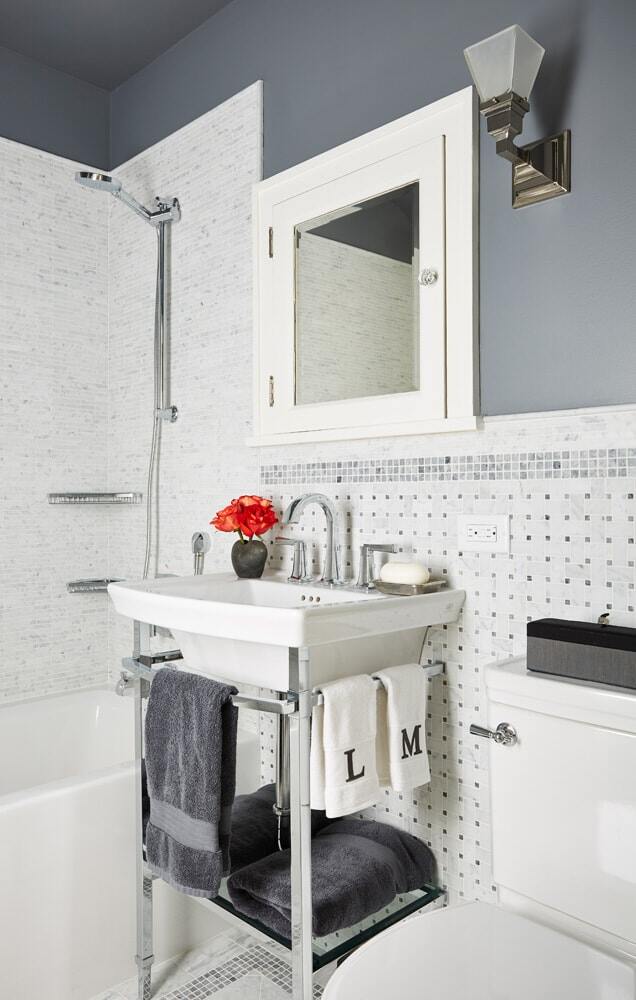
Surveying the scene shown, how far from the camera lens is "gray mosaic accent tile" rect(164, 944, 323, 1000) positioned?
1.81 meters

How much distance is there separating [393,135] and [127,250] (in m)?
1.37

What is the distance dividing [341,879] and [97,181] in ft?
6.79

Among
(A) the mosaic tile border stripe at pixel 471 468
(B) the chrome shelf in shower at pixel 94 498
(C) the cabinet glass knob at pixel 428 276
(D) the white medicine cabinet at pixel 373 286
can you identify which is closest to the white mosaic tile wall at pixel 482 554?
(A) the mosaic tile border stripe at pixel 471 468

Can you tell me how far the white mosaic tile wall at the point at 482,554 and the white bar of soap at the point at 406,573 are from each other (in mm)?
96

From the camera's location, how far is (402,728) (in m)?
1.58

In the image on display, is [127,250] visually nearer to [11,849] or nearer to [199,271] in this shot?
[199,271]

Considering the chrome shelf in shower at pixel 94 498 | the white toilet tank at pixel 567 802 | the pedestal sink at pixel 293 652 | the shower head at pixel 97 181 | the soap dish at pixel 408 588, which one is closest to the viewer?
the white toilet tank at pixel 567 802

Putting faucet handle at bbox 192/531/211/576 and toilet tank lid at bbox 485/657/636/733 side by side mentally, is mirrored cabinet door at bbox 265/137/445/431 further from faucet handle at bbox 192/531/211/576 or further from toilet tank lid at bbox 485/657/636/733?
toilet tank lid at bbox 485/657/636/733

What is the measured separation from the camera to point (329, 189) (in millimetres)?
1988

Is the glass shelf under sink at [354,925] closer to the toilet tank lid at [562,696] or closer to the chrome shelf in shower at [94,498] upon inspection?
the toilet tank lid at [562,696]

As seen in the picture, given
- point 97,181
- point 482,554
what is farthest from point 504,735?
point 97,181

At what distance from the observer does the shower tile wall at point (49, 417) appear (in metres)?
2.66

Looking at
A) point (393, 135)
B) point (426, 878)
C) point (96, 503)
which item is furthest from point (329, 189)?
point (426, 878)

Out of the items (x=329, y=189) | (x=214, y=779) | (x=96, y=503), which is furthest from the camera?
(x=96, y=503)
